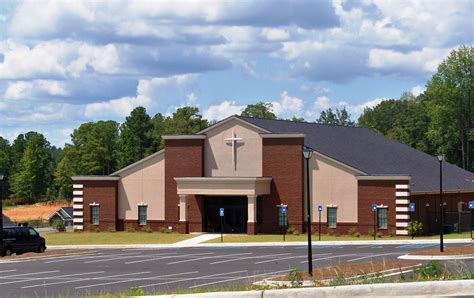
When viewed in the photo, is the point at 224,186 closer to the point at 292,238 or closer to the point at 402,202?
the point at 292,238

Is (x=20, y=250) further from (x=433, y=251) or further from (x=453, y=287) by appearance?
(x=453, y=287)

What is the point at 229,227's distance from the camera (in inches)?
2840

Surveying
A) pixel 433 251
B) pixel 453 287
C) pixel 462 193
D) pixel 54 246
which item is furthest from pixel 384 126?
pixel 453 287

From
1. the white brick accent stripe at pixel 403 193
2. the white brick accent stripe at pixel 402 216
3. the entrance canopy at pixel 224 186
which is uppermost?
the entrance canopy at pixel 224 186

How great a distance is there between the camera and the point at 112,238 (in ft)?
227

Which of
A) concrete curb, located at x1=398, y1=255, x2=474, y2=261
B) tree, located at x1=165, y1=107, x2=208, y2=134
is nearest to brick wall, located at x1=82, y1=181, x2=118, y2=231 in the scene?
concrete curb, located at x1=398, y1=255, x2=474, y2=261

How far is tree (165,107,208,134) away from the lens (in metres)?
127

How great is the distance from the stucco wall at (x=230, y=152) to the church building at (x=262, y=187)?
0.08 m

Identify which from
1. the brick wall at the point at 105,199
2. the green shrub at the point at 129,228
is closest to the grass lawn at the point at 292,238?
the green shrub at the point at 129,228

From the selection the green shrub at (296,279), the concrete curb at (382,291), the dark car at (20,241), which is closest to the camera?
the concrete curb at (382,291)

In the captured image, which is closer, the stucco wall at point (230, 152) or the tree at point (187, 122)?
the stucco wall at point (230, 152)

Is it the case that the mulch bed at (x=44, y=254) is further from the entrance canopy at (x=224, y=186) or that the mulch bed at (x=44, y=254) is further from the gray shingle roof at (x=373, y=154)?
the gray shingle roof at (x=373, y=154)

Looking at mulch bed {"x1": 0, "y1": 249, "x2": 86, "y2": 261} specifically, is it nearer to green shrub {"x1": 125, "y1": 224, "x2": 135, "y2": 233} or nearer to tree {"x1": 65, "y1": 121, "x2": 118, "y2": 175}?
green shrub {"x1": 125, "y1": 224, "x2": 135, "y2": 233}

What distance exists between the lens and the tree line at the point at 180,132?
11562 cm
